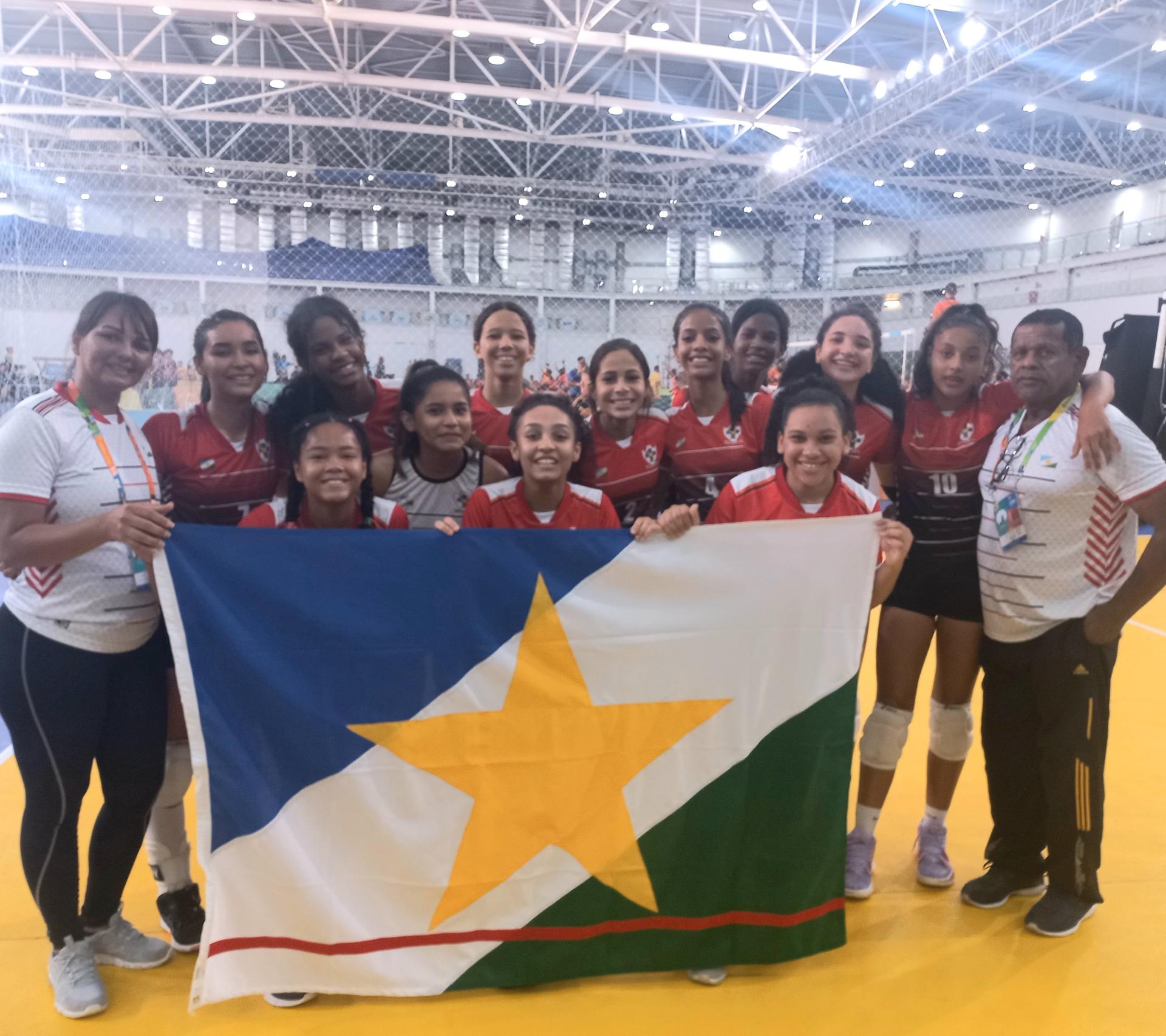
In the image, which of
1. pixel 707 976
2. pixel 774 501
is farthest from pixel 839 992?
pixel 774 501

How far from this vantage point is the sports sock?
8.90ft

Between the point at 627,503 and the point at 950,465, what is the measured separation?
1002mm

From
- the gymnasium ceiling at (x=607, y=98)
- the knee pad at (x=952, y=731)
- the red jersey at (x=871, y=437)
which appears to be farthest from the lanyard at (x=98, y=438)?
the gymnasium ceiling at (x=607, y=98)

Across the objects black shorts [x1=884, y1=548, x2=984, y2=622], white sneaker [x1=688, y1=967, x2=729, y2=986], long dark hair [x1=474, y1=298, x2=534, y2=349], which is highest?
long dark hair [x1=474, y1=298, x2=534, y2=349]

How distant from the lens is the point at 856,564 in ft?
7.42

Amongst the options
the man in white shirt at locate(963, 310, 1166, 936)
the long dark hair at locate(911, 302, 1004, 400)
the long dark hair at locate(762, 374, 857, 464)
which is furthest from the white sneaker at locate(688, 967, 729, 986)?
the long dark hair at locate(911, 302, 1004, 400)

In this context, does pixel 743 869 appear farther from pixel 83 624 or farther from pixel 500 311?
pixel 500 311

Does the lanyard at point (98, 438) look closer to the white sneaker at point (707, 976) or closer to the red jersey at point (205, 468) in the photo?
the red jersey at point (205, 468)

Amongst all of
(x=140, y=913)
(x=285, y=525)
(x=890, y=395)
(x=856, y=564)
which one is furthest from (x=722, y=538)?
(x=140, y=913)

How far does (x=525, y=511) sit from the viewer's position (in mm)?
2365

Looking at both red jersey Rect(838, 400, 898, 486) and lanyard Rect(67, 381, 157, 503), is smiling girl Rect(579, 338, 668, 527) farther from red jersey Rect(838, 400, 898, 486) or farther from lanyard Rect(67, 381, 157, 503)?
lanyard Rect(67, 381, 157, 503)

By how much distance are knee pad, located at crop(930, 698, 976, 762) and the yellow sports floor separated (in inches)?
17.0

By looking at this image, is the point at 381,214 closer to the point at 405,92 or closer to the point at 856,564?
the point at 405,92

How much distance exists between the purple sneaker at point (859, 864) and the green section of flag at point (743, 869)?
43 cm
